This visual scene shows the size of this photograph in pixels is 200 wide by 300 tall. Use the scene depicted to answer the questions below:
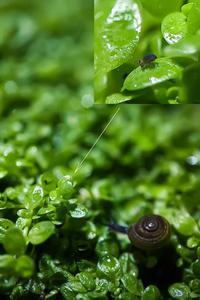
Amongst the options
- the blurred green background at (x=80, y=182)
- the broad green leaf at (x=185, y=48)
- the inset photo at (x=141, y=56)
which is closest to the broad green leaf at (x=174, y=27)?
the inset photo at (x=141, y=56)

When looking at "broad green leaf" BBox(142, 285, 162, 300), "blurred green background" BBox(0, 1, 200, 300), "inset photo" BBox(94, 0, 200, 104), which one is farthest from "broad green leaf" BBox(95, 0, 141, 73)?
"broad green leaf" BBox(142, 285, 162, 300)

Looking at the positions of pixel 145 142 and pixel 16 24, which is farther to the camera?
pixel 16 24

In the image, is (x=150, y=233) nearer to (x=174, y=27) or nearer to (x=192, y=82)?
(x=192, y=82)

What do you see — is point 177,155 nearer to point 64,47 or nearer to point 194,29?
point 194,29

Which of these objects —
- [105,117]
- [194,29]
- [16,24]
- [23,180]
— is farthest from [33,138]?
[16,24]

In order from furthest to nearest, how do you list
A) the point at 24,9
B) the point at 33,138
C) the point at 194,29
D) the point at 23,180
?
the point at 24,9 < the point at 33,138 < the point at 23,180 < the point at 194,29

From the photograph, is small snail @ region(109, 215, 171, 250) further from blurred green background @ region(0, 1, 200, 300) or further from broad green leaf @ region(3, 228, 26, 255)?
broad green leaf @ region(3, 228, 26, 255)

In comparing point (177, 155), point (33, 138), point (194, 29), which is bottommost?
point (177, 155)
